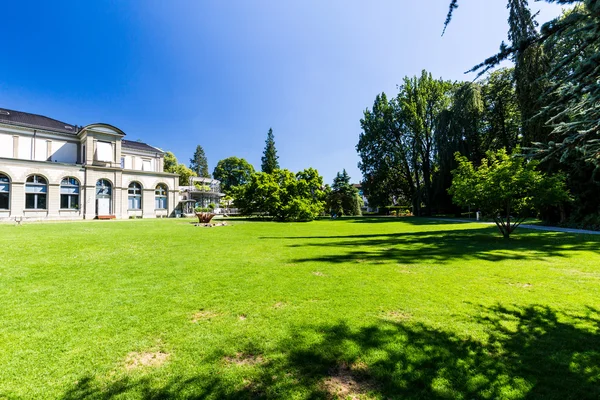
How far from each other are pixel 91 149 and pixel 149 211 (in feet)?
32.0

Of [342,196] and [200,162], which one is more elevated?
[200,162]

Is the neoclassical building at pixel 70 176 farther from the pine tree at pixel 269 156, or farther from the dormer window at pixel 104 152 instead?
the pine tree at pixel 269 156

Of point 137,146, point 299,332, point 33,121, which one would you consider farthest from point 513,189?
point 33,121

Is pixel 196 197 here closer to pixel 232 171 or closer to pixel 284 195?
pixel 232 171

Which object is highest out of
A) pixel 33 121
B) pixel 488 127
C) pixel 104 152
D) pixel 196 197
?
pixel 33 121

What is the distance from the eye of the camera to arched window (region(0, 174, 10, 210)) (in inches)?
1059

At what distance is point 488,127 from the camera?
1331 inches

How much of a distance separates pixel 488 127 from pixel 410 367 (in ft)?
131

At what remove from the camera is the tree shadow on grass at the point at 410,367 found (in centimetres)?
233

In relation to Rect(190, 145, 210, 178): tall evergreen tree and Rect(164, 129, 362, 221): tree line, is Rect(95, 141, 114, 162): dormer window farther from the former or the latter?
Rect(190, 145, 210, 178): tall evergreen tree

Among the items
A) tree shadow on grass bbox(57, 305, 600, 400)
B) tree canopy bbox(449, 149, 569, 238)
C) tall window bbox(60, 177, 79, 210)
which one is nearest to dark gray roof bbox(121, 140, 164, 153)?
tall window bbox(60, 177, 79, 210)

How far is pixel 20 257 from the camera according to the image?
7.70 meters

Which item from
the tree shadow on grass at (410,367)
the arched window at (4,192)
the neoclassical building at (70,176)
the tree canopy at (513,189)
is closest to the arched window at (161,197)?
the neoclassical building at (70,176)

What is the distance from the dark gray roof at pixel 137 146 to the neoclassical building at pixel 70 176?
0.41 metres
